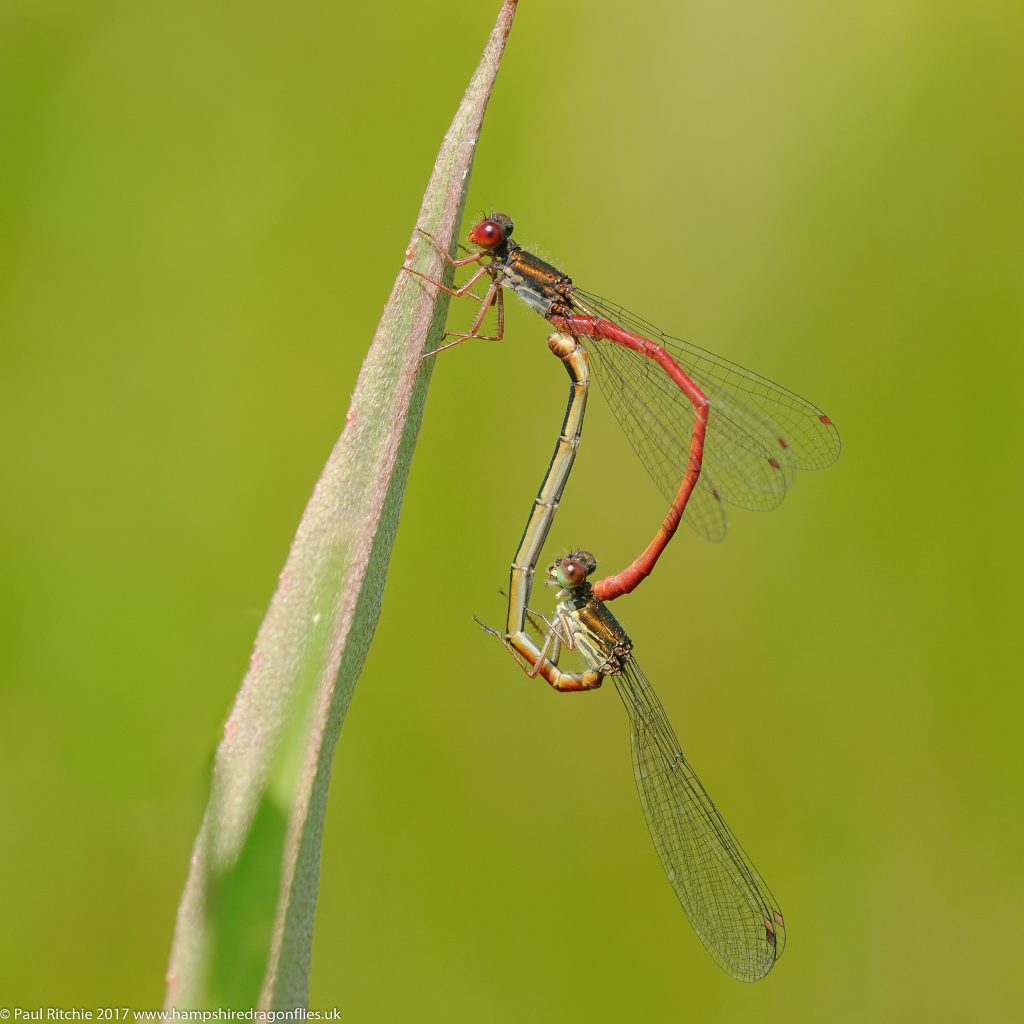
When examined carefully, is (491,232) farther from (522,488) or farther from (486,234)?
(522,488)

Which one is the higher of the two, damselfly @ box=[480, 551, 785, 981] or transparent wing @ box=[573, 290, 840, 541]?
transparent wing @ box=[573, 290, 840, 541]

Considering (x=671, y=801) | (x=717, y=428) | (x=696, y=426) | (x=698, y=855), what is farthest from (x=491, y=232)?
(x=698, y=855)

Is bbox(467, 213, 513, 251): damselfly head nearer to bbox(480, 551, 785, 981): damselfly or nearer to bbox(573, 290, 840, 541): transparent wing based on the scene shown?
bbox(573, 290, 840, 541): transparent wing

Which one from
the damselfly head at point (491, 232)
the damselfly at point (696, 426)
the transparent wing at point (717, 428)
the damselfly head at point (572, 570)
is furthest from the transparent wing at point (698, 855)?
the damselfly head at point (491, 232)

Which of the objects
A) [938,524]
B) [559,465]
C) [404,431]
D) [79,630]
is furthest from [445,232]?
[938,524]

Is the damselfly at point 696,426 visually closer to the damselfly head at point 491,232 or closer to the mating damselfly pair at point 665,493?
the mating damselfly pair at point 665,493

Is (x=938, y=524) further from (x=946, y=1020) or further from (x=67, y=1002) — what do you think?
(x=67, y=1002)

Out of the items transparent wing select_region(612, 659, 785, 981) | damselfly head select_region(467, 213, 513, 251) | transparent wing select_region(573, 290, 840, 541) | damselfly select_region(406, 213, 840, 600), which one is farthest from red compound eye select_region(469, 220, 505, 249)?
transparent wing select_region(612, 659, 785, 981)
